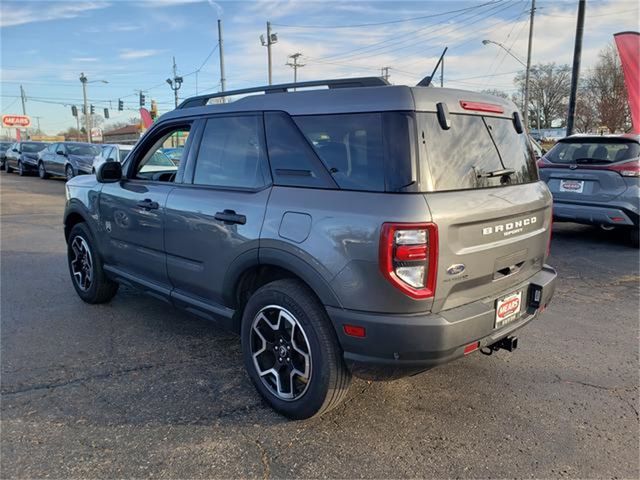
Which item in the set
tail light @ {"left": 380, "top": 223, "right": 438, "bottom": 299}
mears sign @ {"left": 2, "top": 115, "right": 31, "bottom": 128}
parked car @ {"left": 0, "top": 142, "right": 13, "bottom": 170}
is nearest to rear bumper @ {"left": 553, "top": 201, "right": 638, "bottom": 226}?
tail light @ {"left": 380, "top": 223, "right": 438, "bottom": 299}

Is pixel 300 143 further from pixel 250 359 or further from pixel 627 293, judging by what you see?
pixel 627 293

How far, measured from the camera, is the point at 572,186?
725 cm

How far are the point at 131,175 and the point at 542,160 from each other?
6393mm

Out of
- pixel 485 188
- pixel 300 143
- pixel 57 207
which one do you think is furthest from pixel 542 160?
pixel 57 207

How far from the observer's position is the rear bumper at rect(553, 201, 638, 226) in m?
6.76

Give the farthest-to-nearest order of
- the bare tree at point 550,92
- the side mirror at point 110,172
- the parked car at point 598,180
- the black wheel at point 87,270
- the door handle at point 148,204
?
the bare tree at point 550,92 → the parked car at point 598,180 → the black wheel at point 87,270 → the side mirror at point 110,172 → the door handle at point 148,204

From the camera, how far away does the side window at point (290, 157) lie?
2695mm

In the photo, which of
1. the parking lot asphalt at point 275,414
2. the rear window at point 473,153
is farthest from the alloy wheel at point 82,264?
the rear window at point 473,153

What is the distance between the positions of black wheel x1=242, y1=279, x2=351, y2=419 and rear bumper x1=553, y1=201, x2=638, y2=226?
591 centimetres

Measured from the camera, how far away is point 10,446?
262 cm

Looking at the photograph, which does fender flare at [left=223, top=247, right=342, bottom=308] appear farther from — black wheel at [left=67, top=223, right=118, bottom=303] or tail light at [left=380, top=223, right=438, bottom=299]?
black wheel at [left=67, top=223, right=118, bottom=303]

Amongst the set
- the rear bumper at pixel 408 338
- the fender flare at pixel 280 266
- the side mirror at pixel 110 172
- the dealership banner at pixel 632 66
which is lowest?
the rear bumper at pixel 408 338

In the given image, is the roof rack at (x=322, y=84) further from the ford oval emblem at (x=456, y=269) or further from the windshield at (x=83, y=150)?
the windshield at (x=83, y=150)

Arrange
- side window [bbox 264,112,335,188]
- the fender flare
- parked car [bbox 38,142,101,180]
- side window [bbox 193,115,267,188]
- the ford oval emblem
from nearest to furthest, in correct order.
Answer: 1. the ford oval emblem
2. the fender flare
3. side window [bbox 264,112,335,188]
4. side window [bbox 193,115,267,188]
5. parked car [bbox 38,142,101,180]
